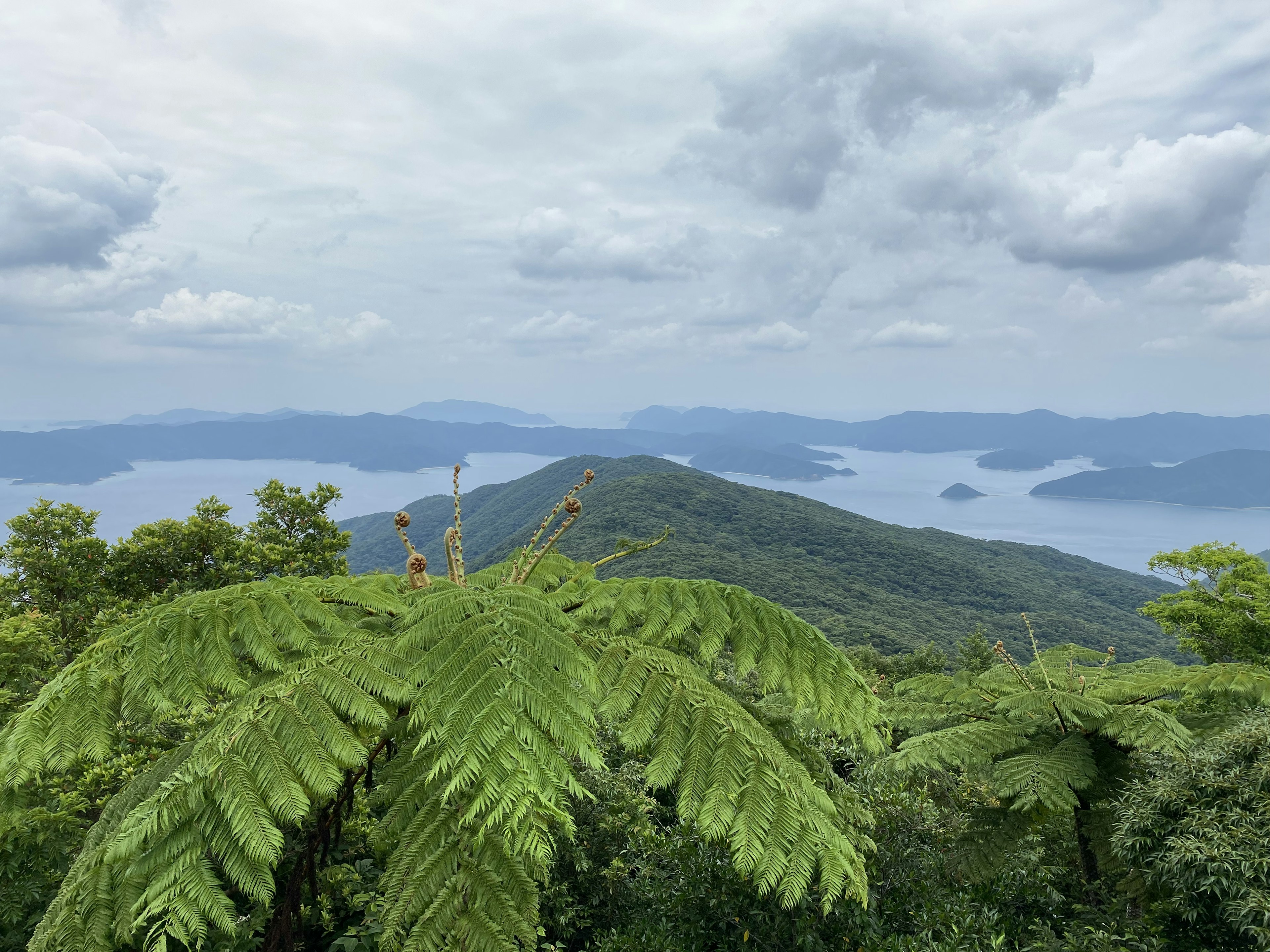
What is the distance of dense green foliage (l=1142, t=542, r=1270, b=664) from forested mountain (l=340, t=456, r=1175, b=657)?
22675 mm

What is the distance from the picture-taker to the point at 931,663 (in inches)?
1212

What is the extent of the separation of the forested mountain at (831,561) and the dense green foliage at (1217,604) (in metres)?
22.7

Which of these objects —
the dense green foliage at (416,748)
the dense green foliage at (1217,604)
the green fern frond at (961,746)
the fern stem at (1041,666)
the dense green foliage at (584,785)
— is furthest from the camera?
the dense green foliage at (1217,604)

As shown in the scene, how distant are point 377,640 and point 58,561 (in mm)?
20109

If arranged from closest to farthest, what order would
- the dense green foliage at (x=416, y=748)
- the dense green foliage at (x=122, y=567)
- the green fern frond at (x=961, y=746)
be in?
1. the dense green foliage at (x=416, y=748)
2. the green fern frond at (x=961, y=746)
3. the dense green foliage at (x=122, y=567)

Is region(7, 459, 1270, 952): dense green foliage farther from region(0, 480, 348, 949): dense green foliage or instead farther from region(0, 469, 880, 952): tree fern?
region(0, 480, 348, 949): dense green foliage

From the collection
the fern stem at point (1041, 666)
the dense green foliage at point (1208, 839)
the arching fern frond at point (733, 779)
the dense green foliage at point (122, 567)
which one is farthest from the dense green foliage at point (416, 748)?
the dense green foliage at point (122, 567)

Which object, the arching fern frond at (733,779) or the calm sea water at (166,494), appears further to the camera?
the calm sea water at (166,494)

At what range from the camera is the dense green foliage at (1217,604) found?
2420 cm

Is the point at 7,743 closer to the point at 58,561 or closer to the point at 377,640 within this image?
the point at 377,640

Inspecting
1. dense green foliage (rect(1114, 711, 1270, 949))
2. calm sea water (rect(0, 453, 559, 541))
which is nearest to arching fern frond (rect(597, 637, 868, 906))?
dense green foliage (rect(1114, 711, 1270, 949))

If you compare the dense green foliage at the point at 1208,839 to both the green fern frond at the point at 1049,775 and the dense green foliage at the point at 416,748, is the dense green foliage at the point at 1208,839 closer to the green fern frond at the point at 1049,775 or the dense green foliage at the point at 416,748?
the green fern frond at the point at 1049,775

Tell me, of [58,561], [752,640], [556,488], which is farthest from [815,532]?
[752,640]

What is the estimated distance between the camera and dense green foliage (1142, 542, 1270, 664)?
24.2 meters
